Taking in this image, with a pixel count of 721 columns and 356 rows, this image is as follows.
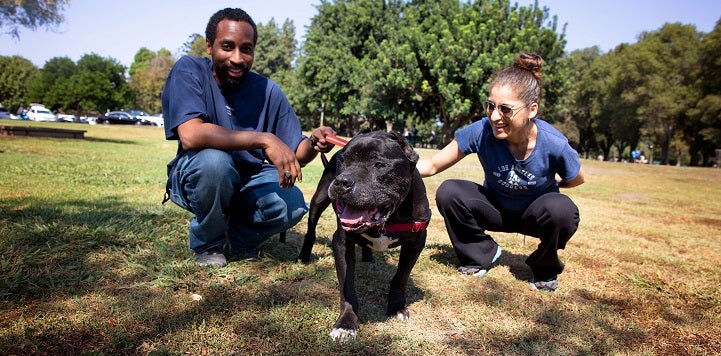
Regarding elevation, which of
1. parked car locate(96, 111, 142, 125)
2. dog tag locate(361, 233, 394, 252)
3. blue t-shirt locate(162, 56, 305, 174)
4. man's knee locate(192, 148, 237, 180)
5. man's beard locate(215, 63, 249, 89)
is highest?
man's beard locate(215, 63, 249, 89)

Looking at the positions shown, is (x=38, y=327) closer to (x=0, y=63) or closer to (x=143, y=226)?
(x=143, y=226)

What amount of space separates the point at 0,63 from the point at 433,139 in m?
67.9

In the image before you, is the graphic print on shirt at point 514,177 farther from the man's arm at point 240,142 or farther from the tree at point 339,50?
the tree at point 339,50

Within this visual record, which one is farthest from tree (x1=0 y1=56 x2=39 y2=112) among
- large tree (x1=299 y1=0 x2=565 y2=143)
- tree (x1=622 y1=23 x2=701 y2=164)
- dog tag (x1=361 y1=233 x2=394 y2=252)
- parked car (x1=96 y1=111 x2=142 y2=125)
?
dog tag (x1=361 y1=233 x2=394 y2=252)

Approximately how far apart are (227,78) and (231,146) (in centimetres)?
71

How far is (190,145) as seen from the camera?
3.28m

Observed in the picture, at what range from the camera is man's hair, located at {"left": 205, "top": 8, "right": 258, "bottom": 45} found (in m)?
3.56

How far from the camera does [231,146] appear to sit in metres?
3.26

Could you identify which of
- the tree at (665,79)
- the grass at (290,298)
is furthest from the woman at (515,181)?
the tree at (665,79)

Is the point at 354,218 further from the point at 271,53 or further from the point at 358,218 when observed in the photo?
the point at 271,53

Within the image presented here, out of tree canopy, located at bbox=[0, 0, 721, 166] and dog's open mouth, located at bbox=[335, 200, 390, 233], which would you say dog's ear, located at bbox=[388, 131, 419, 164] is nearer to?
dog's open mouth, located at bbox=[335, 200, 390, 233]

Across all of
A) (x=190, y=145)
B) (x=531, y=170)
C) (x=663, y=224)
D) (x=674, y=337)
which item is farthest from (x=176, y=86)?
(x=663, y=224)

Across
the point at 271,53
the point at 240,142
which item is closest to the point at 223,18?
the point at 240,142

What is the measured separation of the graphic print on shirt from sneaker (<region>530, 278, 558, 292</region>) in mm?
797
